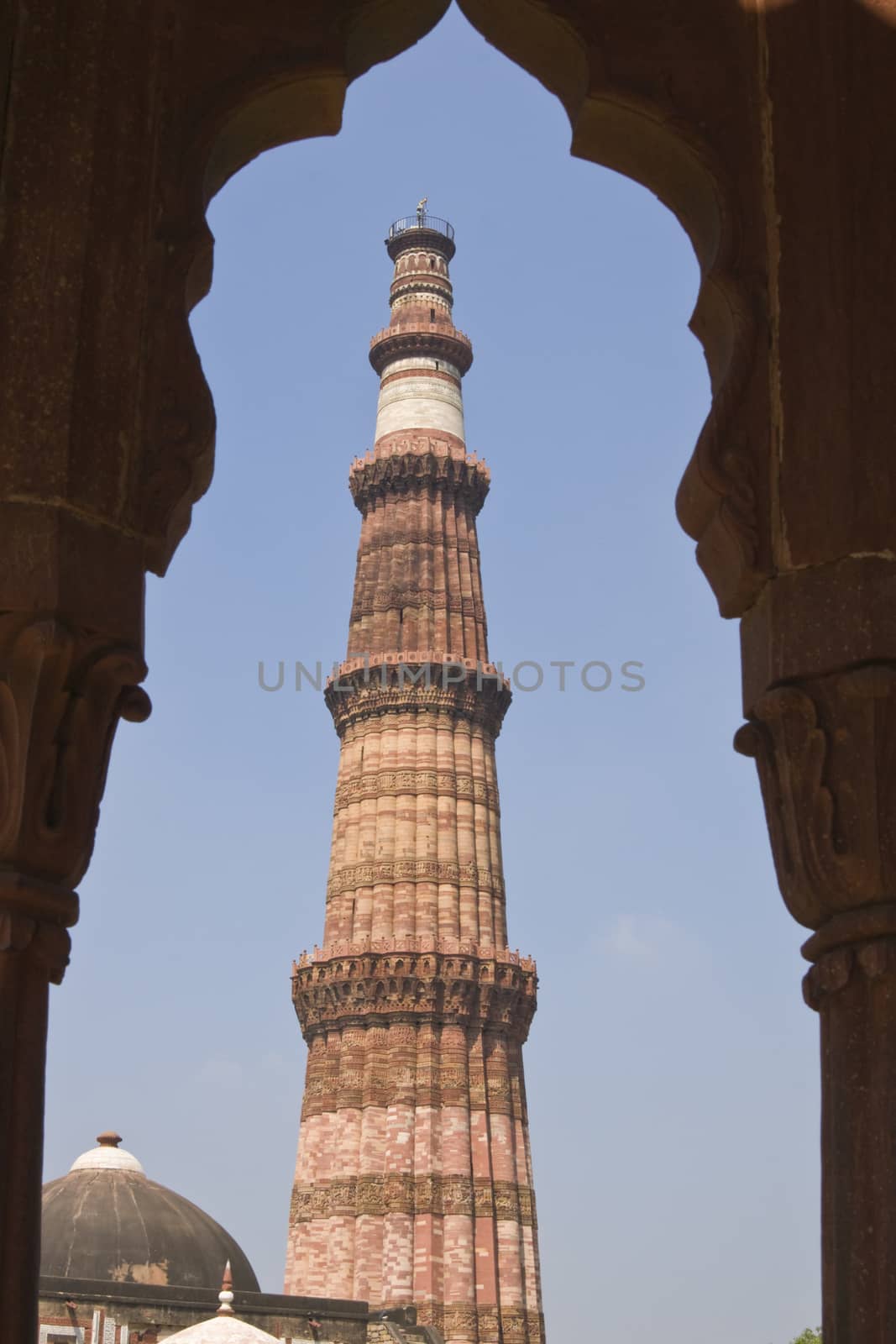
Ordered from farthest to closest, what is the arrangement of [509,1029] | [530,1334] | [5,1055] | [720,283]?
[509,1029] → [530,1334] → [720,283] → [5,1055]

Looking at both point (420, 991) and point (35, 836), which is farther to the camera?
point (420, 991)

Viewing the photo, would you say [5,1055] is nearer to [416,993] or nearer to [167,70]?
[167,70]

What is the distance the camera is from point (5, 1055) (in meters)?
3.73

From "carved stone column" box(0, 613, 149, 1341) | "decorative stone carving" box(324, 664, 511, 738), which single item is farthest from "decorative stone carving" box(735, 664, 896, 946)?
"decorative stone carving" box(324, 664, 511, 738)

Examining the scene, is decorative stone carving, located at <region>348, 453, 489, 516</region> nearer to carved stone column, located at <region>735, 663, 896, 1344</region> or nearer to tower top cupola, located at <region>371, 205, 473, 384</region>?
tower top cupola, located at <region>371, 205, 473, 384</region>

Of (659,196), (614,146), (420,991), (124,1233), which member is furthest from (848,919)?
(420,991)

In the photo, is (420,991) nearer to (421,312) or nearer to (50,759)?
(421,312)

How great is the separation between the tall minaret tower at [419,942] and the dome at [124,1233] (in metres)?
4.62

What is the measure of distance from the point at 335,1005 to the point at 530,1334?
22.1ft

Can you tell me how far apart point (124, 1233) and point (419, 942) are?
8777 millimetres

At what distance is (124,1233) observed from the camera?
28438 mm

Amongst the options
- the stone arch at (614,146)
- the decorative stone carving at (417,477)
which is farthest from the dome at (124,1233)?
the stone arch at (614,146)

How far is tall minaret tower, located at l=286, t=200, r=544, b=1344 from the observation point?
33250 mm

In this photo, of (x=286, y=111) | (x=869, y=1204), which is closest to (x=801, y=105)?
(x=286, y=111)
